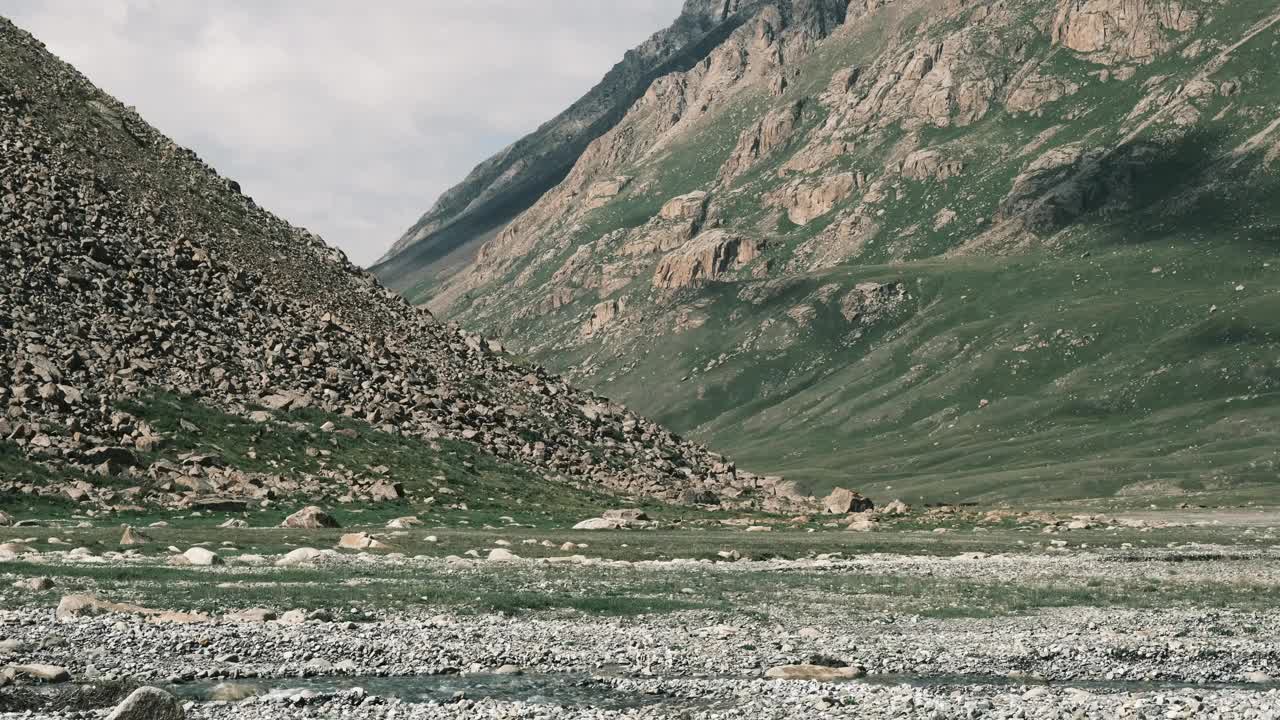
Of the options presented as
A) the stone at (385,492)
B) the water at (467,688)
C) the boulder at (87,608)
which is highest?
the stone at (385,492)

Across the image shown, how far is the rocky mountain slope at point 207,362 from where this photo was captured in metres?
76.3

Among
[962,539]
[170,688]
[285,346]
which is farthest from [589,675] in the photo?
[285,346]

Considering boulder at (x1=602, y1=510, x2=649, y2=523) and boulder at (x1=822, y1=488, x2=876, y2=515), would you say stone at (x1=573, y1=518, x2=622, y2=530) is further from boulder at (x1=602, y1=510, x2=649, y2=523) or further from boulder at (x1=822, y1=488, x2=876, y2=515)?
boulder at (x1=822, y1=488, x2=876, y2=515)

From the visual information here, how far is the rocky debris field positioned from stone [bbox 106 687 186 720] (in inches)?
82.2

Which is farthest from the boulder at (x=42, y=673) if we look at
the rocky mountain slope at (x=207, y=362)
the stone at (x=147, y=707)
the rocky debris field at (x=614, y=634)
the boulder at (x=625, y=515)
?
the boulder at (x=625, y=515)

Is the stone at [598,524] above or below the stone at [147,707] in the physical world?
above

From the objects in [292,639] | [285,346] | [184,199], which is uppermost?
[184,199]

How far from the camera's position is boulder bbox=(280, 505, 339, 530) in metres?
64.8

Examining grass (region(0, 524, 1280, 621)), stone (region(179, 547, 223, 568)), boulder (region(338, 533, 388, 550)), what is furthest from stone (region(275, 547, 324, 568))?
boulder (region(338, 533, 388, 550))

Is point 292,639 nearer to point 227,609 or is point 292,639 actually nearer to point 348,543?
point 227,609

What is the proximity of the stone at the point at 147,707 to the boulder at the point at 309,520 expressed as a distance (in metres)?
45.0

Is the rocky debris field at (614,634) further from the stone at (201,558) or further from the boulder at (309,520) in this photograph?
the boulder at (309,520)

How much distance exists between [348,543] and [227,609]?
22.1 metres

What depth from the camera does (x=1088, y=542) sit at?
252 ft
